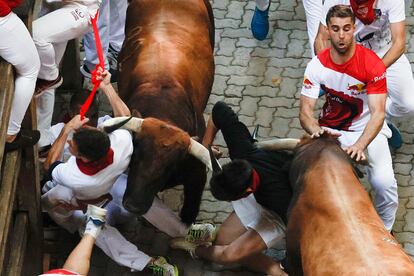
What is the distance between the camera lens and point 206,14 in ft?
31.1

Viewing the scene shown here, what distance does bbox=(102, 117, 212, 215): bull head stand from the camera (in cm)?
760

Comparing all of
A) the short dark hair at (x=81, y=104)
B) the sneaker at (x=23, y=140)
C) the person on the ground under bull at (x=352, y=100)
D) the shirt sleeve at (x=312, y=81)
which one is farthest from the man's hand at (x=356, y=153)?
the sneaker at (x=23, y=140)

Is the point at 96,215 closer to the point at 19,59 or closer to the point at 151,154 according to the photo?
the point at 151,154

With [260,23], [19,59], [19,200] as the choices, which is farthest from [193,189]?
[260,23]

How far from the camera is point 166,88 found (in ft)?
27.3

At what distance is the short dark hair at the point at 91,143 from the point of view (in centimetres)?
721

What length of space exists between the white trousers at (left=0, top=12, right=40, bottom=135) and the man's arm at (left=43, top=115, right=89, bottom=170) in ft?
2.16

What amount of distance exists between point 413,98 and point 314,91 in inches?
55.2

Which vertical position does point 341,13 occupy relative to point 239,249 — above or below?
above

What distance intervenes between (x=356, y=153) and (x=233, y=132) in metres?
1.00

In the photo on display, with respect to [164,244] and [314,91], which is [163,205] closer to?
[164,244]

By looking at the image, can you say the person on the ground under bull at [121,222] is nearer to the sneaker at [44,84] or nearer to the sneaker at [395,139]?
the sneaker at [44,84]

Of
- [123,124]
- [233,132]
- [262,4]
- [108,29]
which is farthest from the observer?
[262,4]

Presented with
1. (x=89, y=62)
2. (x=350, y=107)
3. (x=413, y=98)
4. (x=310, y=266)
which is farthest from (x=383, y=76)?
(x=89, y=62)
